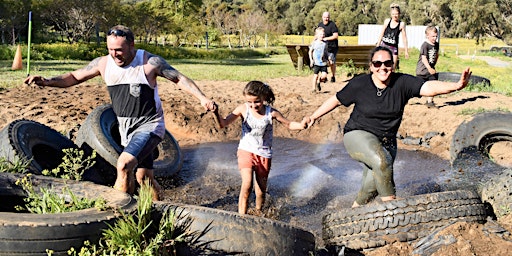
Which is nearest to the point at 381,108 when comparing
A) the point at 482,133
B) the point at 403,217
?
the point at 403,217

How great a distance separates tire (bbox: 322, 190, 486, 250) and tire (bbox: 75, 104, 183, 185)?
10.6ft

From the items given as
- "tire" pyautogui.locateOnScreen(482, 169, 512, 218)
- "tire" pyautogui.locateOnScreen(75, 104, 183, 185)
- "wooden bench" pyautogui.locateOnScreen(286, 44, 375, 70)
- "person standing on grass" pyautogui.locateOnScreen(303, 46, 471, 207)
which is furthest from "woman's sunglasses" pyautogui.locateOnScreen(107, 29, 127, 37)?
"wooden bench" pyautogui.locateOnScreen(286, 44, 375, 70)

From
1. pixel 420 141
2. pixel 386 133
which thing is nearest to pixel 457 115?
pixel 420 141

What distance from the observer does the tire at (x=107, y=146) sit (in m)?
6.97

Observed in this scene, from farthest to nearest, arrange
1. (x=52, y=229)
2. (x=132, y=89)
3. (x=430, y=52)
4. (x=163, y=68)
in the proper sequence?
(x=430, y=52) → (x=163, y=68) → (x=132, y=89) → (x=52, y=229)

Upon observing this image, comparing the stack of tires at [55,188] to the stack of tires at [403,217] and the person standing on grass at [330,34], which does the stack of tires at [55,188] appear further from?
the person standing on grass at [330,34]

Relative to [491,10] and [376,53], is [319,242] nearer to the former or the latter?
[376,53]

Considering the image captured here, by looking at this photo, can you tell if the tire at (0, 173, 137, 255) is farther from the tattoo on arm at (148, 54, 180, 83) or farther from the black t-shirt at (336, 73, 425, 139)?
the black t-shirt at (336, 73, 425, 139)

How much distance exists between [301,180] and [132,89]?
129 inches

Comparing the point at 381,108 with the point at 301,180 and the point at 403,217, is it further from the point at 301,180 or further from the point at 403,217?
the point at 301,180

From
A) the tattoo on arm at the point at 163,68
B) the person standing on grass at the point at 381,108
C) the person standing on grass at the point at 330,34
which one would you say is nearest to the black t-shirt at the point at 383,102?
the person standing on grass at the point at 381,108

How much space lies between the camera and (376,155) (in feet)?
17.1

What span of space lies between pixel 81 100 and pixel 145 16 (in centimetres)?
3819

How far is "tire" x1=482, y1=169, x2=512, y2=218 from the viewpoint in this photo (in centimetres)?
548
